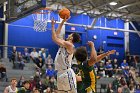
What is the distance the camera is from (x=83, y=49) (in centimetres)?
600

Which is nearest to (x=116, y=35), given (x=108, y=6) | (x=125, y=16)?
(x=125, y=16)

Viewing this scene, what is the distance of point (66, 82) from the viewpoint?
647cm

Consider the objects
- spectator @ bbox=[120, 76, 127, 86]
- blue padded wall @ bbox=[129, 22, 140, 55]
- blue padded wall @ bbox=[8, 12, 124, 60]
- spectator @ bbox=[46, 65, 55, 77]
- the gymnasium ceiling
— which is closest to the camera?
spectator @ bbox=[46, 65, 55, 77]

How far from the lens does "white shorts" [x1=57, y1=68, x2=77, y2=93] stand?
21.2 feet

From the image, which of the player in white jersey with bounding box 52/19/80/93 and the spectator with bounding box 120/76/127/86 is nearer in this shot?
the player in white jersey with bounding box 52/19/80/93

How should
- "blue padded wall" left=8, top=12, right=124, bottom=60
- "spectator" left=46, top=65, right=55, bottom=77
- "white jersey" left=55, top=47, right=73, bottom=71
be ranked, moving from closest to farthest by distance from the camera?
1. "white jersey" left=55, top=47, right=73, bottom=71
2. "spectator" left=46, top=65, right=55, bottom=77
3. "blue padded wall" left=8, top=12, right=124, bottom=60

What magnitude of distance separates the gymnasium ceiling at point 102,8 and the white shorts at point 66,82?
16.7 meters

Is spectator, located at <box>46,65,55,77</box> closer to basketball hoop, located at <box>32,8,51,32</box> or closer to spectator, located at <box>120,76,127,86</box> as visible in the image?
basketball hoop, located at <box>32,8,51,32</box>

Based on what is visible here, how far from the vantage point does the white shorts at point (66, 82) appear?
646cm

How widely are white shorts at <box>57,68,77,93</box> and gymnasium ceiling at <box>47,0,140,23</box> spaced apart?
16687 millimetres

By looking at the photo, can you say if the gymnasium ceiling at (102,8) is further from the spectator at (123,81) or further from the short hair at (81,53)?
the short hair at (81,53)

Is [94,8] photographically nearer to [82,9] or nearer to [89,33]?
[82,9]

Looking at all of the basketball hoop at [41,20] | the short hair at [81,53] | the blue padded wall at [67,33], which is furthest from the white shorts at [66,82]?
the blue padded wall at [67,33]

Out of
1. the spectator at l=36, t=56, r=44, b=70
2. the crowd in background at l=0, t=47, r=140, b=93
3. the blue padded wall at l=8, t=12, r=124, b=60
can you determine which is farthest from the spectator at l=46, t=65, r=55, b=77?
the blue padded wall at l=8, t=12, r=124, b=60
